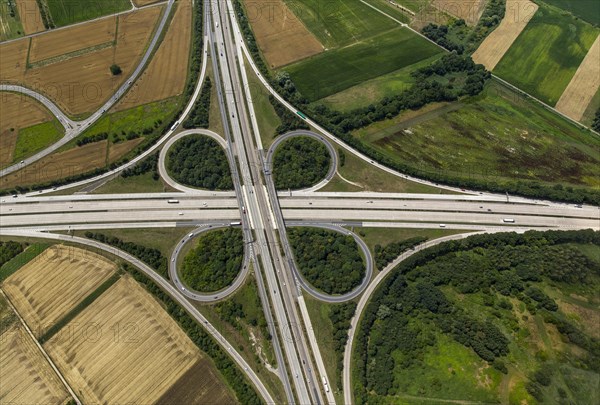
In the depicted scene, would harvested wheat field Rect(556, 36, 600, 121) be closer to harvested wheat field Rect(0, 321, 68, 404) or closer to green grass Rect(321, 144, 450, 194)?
green grass Rect(321, 144, 450, 194)

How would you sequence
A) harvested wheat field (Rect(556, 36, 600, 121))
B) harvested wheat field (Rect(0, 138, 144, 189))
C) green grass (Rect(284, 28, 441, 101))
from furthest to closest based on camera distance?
green grass (Rect(284, 28, 441, 101)) → harvested wheat field (Rect(556, 36, 600, 121)) → harvested wheat field (Rect(0, 138, 144, 189))

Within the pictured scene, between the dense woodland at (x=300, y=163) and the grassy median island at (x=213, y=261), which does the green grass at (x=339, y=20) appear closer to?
the dense woodland at (x=300, y=163)

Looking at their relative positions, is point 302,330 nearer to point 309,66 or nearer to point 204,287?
point 204,287

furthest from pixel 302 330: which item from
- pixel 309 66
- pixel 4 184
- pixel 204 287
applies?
pixel 4 184

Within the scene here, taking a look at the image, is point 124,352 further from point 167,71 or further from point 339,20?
point 339,20

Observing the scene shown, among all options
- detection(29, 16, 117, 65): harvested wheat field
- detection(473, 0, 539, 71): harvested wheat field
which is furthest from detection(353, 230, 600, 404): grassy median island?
detection(29, 16, 117, 65): harvested wheat field
